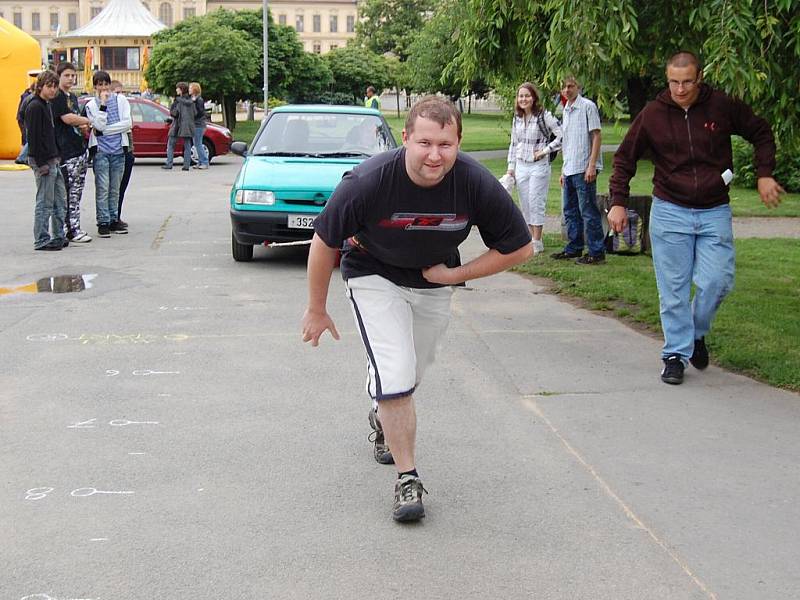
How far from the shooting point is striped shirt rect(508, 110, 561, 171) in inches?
471

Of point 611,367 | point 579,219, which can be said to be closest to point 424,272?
point 611,367

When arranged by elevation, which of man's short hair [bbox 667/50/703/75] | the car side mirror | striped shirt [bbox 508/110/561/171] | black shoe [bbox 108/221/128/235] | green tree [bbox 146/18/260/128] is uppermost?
green tree [bbox 146/18/260/128]

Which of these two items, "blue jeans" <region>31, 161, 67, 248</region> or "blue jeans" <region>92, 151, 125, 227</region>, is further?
"blue jeans" <region>92, 151, 125, 227</region>

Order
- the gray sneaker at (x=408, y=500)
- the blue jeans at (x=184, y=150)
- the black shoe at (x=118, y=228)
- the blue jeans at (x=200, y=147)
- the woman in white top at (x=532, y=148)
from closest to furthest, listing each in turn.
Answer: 1. the gray sneaker at (x=408, y=500)
2. the woman in white top at (x=532, y=148)
3. the black shoe at (x=118, y=228)
4. the blue jeans at (x=184, y=150)
5. the blue jeans at (x=200, y=147)

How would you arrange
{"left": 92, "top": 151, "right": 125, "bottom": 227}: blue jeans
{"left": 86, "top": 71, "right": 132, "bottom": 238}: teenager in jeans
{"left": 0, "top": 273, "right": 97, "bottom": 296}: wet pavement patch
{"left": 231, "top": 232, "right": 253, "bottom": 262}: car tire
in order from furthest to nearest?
{"left": 92, "top": 151, "right": 125, "bottom": 227}: blue jeans → {"left": 86, "top": 71, "right": 132, "bottom": 238}: teenager in jeans → {"left": 231, "top": 232, "right": 253, "bottom": 262}: car tire → {"left": 0, "top": 273, "right": 97, "bottom": 296}: wet pavement patch

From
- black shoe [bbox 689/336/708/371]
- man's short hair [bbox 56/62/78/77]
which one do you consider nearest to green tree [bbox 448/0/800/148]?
black shoe [bbox 689/336/708/371]

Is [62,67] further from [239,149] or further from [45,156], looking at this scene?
[239,149]

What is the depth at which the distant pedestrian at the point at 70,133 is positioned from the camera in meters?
Answer: 12.5

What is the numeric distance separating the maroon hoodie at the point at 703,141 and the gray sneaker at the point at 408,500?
10.1 ft

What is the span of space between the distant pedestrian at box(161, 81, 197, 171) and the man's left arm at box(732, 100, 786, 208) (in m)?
20.3

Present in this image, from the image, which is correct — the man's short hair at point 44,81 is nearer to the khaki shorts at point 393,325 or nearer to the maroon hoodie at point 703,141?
the maroon hoodie at point 703,141

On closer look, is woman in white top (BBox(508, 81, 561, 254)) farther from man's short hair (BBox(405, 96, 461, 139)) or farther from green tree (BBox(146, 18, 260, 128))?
green tree (BBox(146, 18, 260, 128))

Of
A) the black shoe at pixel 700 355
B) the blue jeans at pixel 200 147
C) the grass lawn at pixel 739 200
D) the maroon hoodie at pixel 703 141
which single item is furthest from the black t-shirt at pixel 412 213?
the blue jeans at pixel 200 147

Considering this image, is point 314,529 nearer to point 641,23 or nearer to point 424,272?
point 424,272
